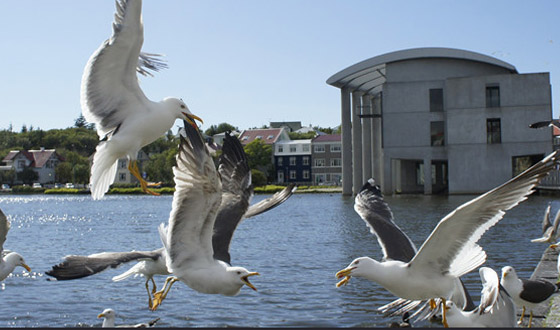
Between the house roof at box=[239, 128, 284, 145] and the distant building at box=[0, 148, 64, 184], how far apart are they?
3543 centimetres

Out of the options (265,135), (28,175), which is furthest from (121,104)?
(28,175)

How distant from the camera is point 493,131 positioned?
4422 cm

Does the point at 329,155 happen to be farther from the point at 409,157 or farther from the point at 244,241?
the point at 244,241

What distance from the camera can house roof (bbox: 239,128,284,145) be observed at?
97.6 metres

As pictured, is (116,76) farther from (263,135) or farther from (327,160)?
(263,135)

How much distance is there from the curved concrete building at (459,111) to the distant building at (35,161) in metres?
78.9

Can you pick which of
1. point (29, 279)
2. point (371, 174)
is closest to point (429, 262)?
point (29, 279)

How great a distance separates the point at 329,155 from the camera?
93.9 metres

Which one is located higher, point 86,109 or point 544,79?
point 544,79

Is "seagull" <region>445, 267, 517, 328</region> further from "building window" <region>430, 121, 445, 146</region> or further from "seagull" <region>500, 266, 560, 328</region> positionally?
"building window" <region>430, 121, 445, 146</region>

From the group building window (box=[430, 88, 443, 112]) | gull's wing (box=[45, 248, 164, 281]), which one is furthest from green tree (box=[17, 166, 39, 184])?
gull's wing (box=[45, 248, 164, 281])

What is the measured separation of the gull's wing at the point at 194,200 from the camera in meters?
5.89

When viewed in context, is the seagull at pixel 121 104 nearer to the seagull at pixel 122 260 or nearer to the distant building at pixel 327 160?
the seagull at pixel 122 260

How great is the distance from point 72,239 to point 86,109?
15885 mm
